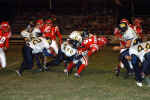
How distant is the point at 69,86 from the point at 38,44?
7.04ft

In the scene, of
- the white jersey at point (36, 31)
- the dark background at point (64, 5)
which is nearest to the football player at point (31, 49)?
the white jersey at point (36, 31)

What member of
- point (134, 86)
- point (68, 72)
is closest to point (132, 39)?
point (134, 86)

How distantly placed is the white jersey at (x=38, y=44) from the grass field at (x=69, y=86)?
0.89 m

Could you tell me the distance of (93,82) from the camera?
812 cm

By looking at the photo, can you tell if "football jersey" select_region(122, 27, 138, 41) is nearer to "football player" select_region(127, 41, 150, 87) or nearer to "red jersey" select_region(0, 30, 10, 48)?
"football player" select_region(127, 41, 150, 87)

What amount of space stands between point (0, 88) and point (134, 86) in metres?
3.87

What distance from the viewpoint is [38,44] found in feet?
29.5

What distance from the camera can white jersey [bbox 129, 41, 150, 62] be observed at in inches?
293

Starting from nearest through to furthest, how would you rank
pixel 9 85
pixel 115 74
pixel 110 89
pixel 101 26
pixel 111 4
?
pixel 110 89, pixel 9 85, pixel 115 74, pixel 101 26, pixel 111 4

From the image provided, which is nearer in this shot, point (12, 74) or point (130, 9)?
point (12, 74)

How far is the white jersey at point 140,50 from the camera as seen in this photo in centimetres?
745

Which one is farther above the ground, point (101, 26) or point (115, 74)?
point (101, 26)

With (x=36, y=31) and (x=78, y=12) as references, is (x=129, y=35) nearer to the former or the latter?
(x=36, y=31)

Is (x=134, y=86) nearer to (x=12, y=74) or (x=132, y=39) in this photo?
(x=132, y=39)
